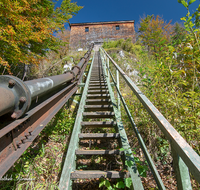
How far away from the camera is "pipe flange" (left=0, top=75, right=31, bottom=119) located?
1.15 metres

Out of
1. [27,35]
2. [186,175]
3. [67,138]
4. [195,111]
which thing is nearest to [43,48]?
[27,35]

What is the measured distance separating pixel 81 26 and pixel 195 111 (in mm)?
26052

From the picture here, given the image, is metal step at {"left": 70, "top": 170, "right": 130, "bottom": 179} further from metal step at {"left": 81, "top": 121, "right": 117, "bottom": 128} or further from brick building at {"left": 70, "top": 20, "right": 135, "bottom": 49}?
brick building at {"left": 70, "top": 20, "right": 135, "bottom": 49}

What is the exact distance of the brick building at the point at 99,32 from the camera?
74.7 feet

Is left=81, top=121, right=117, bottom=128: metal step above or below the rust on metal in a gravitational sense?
below

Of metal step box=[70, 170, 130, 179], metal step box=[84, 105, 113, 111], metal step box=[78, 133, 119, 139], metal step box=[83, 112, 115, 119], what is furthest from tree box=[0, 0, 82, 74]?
metal step box=[70, 170, 130, 179]

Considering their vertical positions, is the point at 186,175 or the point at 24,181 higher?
the point at 186,175

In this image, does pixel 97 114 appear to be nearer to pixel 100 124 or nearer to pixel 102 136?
pixel 100 124

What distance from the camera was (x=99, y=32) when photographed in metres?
23.1

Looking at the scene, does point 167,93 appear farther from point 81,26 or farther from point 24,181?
point 81,26

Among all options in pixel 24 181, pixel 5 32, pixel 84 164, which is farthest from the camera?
pixel 5 32

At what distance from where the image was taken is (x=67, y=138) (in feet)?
10.6

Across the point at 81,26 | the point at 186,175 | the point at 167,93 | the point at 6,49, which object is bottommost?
the point at 186,175

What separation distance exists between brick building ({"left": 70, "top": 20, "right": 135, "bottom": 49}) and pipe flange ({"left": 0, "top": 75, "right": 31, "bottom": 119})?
76.3 ft
